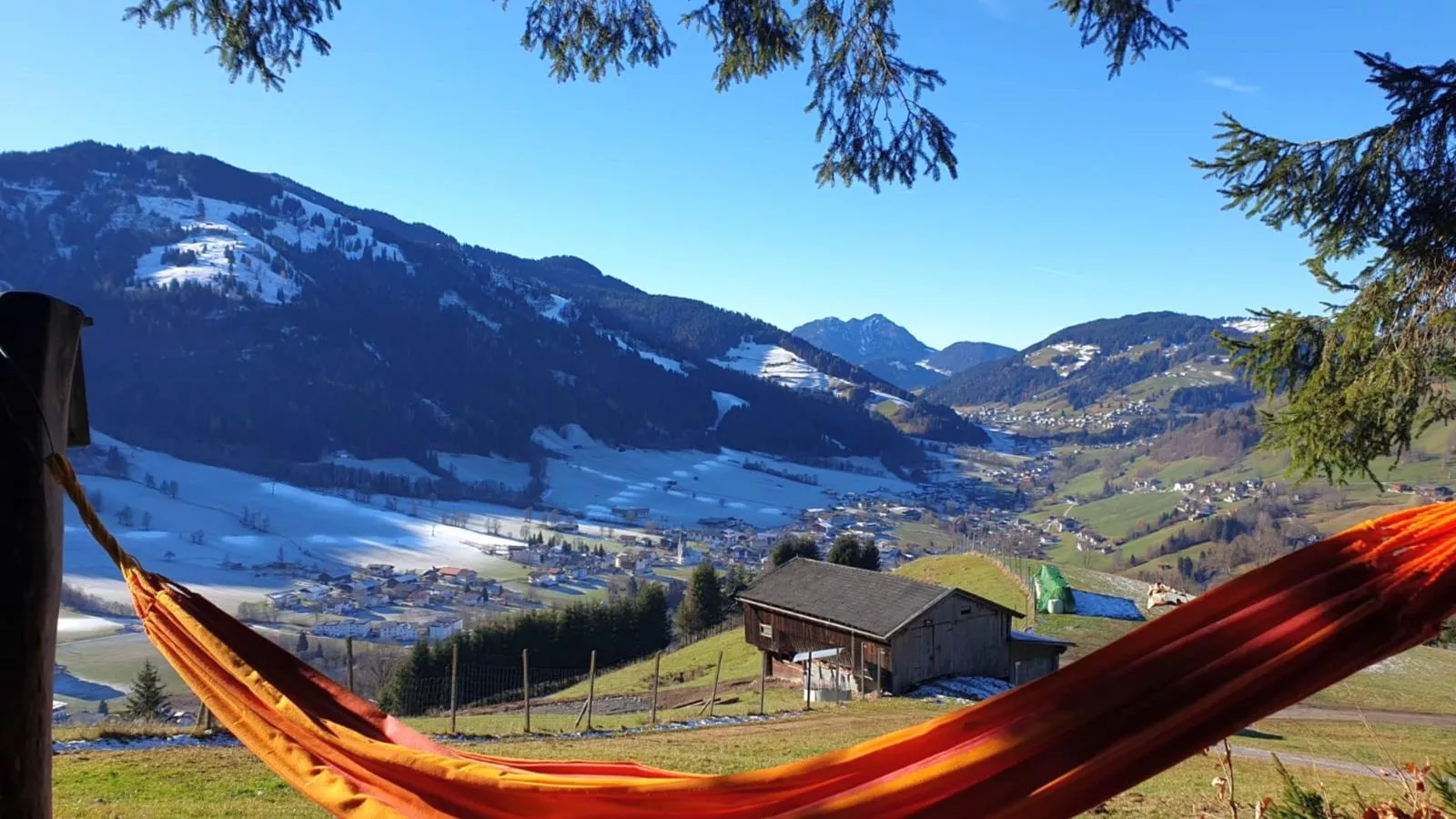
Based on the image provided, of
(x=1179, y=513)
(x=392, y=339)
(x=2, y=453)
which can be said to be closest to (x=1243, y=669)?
(x=2, y=453)

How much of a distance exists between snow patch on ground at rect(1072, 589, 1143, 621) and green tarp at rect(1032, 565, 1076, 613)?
15.0 inches

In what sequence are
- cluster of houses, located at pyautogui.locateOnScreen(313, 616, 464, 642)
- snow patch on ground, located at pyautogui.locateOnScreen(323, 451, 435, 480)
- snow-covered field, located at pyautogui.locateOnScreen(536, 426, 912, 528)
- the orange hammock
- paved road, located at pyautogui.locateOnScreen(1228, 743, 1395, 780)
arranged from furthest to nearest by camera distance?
snow patch on ground, located at pyautogui.locateOnScreen(323, 451, 435, 480), snow-covered field, located at pyautogui.locateOnScreen(536, 426, 912, 528), cluster of houses, located at pyautogui.locateOnScreen(313, 616, 464, 642), paved road, located at pyautogui.locateOnScreen(1228, 743, 1395, 780), the orange hammock

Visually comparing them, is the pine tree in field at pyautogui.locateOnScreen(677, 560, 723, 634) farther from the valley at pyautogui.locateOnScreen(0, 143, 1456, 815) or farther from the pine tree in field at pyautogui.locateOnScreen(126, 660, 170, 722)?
the pine tree in field at pyautogui.locateOnScreen(126, 660, 170, 722)

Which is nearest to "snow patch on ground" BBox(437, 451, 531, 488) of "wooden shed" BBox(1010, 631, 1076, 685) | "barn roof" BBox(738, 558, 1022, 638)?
"barn roof" BBox(738, 558, 1022, 638)

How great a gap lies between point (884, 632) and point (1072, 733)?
23272mm

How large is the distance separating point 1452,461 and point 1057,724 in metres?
166

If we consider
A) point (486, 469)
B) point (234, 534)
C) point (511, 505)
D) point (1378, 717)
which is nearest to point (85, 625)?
point (234, 534)

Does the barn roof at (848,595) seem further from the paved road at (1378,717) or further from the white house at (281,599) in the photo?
the white house at (281,599)

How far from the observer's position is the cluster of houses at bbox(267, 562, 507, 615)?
6862 cm

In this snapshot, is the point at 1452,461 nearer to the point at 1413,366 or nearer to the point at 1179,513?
the point at 1179,513

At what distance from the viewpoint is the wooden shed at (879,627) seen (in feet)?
78.5

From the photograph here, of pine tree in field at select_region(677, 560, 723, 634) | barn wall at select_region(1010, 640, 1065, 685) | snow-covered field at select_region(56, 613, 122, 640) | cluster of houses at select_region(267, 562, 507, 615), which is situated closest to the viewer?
barn wall at select_region(1010, 640, 1065, 685)

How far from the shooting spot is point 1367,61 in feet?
16.8

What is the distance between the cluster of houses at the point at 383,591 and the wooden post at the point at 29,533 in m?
72.1
